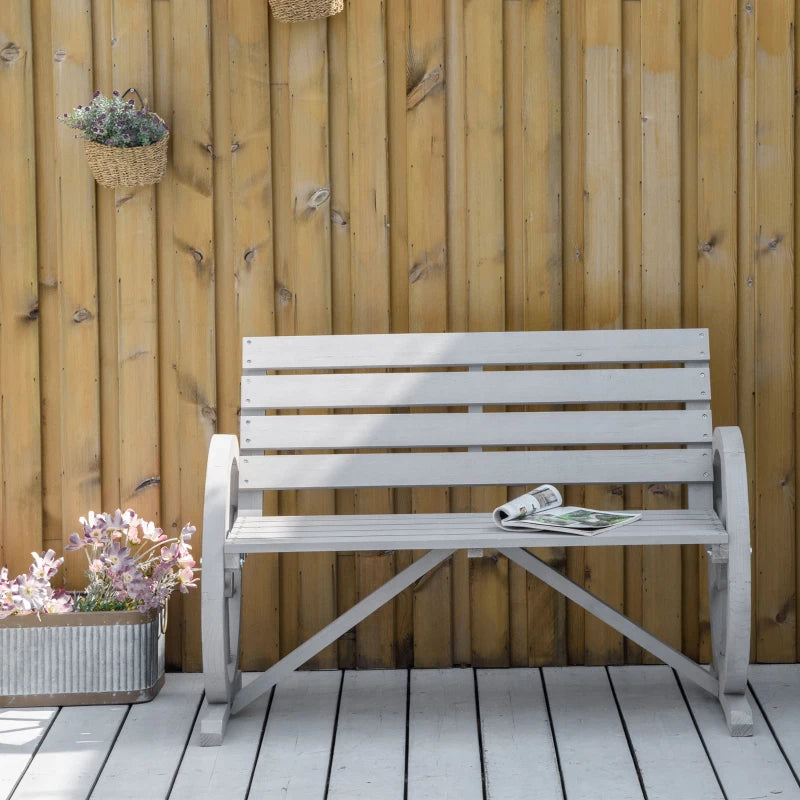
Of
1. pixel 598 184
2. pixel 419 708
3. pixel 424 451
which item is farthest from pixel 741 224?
pixel 419 708

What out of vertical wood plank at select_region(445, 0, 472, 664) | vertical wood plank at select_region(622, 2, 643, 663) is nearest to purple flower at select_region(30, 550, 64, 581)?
vertical wood plank at select_region(445, 0, 472, 664)

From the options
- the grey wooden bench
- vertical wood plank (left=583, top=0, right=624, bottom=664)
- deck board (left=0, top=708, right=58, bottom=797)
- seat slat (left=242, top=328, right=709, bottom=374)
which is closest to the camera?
deck board (left=0, top=708, right=58, bottom=797)

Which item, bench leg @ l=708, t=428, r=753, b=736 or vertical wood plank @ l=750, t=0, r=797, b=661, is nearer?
bench leg @ l=708, t=428, r=753, b=736

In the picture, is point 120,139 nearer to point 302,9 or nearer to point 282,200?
point 282,200

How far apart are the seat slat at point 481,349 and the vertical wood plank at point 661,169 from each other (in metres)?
0.18

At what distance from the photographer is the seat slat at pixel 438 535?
254cm

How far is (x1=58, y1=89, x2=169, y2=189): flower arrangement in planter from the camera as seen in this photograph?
2885 millimetres

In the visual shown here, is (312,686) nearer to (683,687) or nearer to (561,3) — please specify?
(683,687)

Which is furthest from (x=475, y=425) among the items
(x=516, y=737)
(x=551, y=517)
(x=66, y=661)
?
(x=66, y=661)

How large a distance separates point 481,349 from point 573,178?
0.58 metres

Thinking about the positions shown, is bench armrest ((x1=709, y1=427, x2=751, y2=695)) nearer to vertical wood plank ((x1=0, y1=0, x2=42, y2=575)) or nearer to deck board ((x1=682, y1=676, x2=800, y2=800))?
deck board ((x1=682, y1=676, x2=800, y2=800))

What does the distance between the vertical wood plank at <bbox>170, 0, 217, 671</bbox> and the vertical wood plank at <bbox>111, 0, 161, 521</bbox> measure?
0.23 ft

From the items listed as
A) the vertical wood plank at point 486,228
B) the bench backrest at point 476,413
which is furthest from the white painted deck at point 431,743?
the bench backrest at point 476,413

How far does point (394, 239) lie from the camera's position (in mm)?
3125
